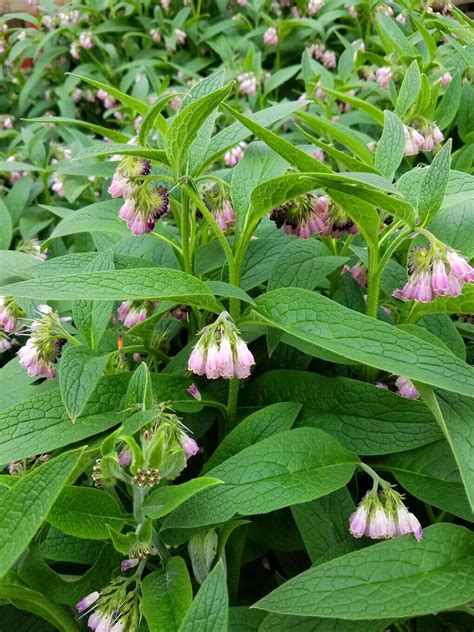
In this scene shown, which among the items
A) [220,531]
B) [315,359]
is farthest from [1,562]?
[315,359]

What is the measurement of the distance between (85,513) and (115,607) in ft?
0.35

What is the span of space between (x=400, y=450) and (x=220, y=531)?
0.25 meters

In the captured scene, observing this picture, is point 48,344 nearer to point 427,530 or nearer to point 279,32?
point 427,530

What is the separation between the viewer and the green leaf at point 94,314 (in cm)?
84

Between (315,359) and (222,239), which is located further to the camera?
(315,359)

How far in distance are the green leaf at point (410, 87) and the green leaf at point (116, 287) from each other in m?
0.64

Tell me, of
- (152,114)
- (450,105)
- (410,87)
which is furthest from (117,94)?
(450,105)

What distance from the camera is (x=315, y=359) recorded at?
0.99 m

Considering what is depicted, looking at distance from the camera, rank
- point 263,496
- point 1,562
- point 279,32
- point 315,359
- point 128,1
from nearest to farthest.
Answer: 1. point 1,562
2. point 263,496
3. point 315,359
4. point 279,32
5. point 128,1

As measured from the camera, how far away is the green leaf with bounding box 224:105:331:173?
29.7 inches

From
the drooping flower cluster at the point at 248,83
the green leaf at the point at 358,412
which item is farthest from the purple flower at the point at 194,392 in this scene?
the drooping flower cluster at the point at 248,83

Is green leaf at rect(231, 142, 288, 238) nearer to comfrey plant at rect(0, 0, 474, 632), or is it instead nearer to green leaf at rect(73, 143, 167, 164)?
comfrey plant at rect(0, 0, 474, 632)

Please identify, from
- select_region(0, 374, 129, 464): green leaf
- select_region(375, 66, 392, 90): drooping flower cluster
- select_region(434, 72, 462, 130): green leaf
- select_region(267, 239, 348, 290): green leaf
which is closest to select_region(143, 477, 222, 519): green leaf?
select_region(0, 374, 129, 464): green leaf

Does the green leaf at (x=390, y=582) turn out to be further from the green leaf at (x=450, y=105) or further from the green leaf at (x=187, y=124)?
the green leaf at (x=450, y=105)
